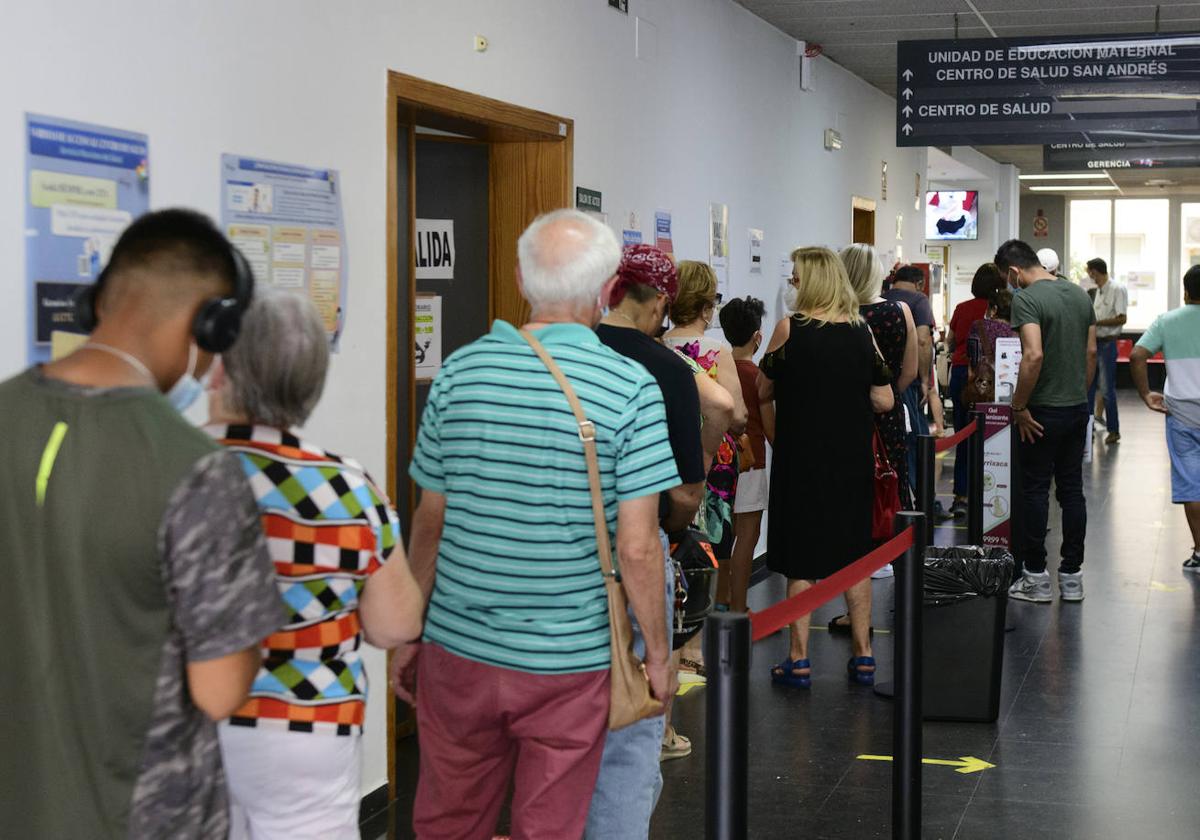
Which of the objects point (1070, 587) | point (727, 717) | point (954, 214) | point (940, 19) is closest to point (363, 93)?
point (727, 717)

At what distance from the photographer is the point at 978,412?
7.02m

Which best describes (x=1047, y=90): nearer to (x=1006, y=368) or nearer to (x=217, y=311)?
(x=1006, y=368)

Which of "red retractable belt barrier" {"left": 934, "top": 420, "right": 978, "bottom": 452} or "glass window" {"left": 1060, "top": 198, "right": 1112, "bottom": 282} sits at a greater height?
"glass window" {"left": 1060, "top": 198, "right": 1112, "bottom": 282}

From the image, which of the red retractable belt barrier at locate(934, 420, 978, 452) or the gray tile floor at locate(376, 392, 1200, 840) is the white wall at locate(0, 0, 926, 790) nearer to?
the gray tile floor at locate(376, 392, 1200, 840)

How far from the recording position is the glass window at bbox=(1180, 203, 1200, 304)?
2733 centimetres

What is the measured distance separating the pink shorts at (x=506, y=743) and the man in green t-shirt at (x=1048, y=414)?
4.99m

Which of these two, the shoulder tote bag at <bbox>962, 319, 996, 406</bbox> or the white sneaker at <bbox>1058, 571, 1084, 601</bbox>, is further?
the shoulder tote bag at <bbox>962, 319, 996, 406</bbox>

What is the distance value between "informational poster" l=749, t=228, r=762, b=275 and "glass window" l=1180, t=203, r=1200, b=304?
845 inches

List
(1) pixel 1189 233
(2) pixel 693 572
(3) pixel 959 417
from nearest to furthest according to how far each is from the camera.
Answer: (2) pixel 693 572 < (3) pixel 959 417 < (1) pixel 1189 233

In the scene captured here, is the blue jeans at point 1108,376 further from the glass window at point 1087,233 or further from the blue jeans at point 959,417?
the glass window at point 1087,233

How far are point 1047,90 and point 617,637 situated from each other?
628 centimetres

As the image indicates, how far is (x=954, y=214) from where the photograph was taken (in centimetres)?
1997

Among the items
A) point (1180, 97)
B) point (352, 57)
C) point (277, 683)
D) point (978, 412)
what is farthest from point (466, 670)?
point (1180, 97)

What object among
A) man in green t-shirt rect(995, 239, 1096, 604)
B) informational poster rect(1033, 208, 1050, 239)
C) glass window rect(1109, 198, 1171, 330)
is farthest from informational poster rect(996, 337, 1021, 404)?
glass window rect(1109, 198, 1171, 330)
